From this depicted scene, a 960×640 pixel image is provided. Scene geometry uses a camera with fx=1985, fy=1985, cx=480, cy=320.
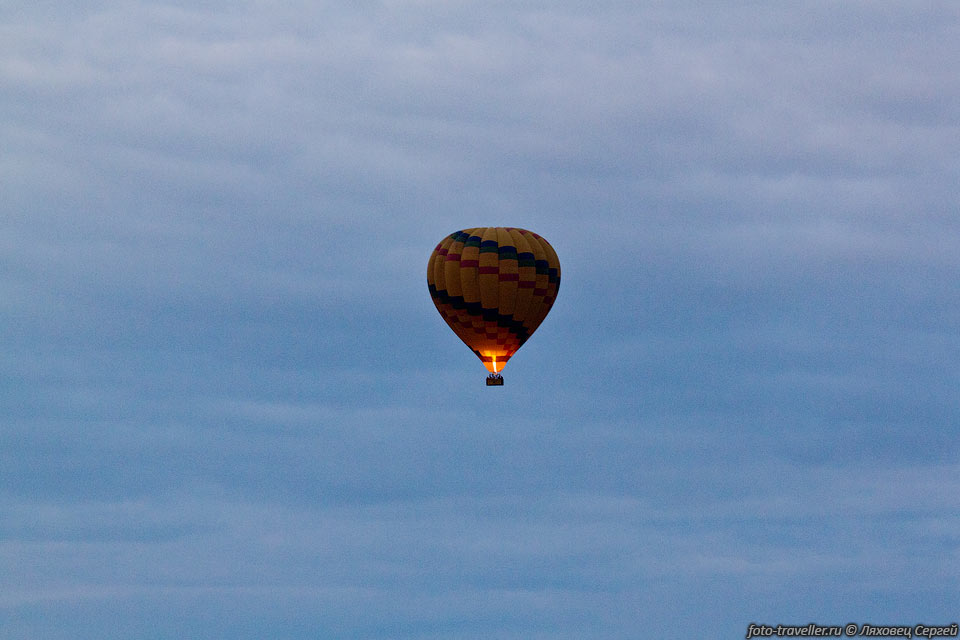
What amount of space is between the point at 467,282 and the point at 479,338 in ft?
13.7

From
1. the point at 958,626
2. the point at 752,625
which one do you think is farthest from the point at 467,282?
the point at 958,626

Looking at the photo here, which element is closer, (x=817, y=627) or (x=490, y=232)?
(x=817, y=627)

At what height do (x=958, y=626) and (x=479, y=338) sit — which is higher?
(x=479, y=338)

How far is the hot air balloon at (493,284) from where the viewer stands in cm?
11750

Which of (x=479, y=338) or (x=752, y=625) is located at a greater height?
(x=479, y=338)

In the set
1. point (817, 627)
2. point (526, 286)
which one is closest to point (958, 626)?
point (817, 627)

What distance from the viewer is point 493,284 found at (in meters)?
117

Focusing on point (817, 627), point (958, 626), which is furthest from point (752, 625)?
point (958, 626)

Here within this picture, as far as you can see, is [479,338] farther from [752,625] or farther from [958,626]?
[958,626]

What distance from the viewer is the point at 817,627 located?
105312 mm

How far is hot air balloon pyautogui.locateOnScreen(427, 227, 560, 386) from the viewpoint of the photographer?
11750 centimetres

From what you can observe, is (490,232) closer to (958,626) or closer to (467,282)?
(467,282)

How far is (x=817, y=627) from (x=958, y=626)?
737 centimetres

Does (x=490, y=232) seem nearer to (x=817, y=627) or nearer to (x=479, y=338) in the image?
(x=479, y=338)
